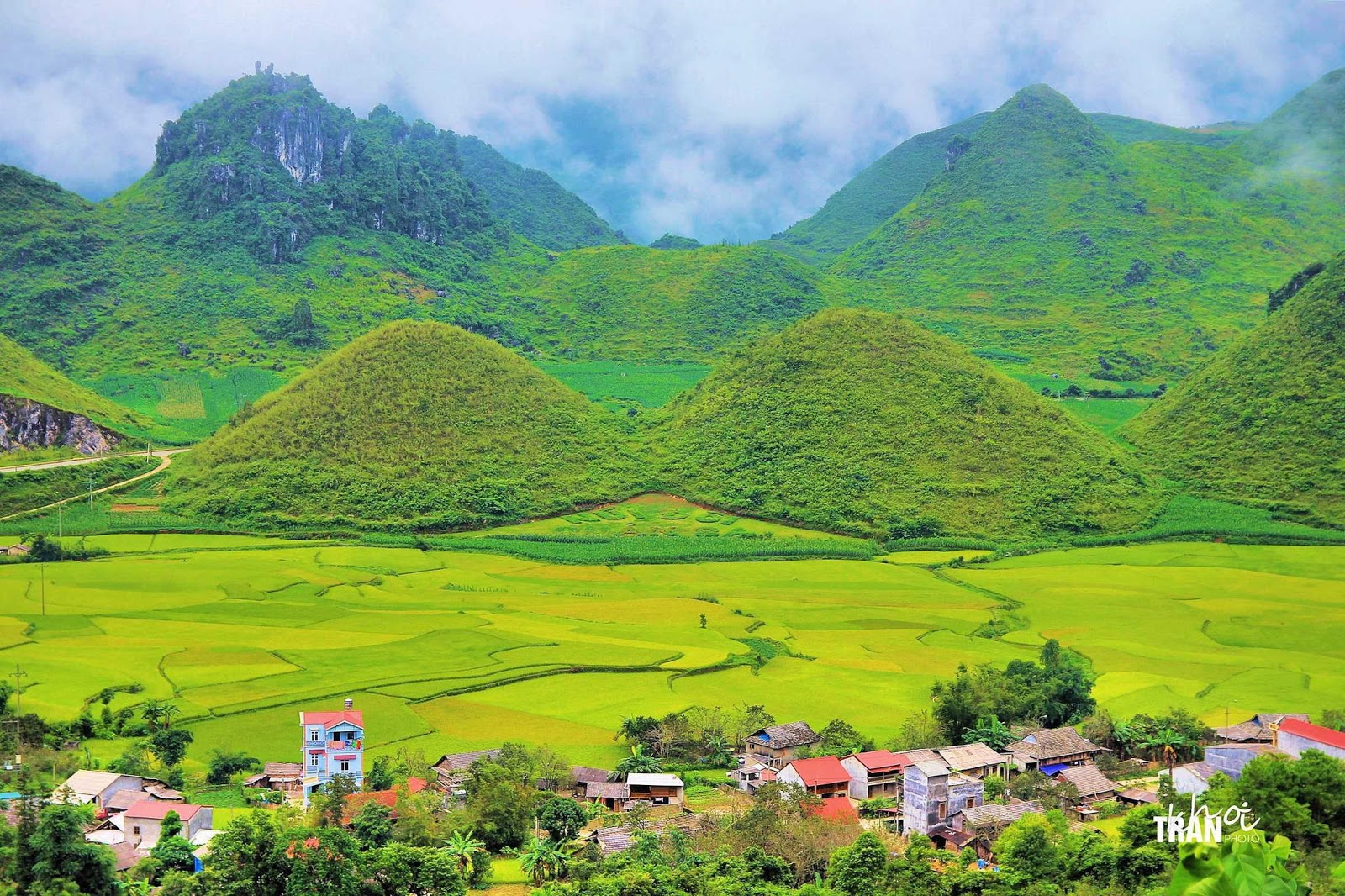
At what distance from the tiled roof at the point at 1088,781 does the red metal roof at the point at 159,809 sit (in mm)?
24983

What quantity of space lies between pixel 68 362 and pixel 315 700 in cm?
9312

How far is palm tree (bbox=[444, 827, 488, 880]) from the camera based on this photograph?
1193 inches

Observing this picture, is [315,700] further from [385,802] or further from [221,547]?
[221,547]

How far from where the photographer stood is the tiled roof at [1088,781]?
3688 cm

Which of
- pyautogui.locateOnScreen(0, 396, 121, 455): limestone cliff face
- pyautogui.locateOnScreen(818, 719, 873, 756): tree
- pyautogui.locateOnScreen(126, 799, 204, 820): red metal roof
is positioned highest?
pyautogui.locateOnScreen(0, 396, 121, 455): limestone cliff face

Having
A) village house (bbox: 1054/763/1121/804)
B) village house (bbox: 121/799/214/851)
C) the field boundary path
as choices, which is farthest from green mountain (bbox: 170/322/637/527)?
village house (bbox: 1054/763/1121/804)

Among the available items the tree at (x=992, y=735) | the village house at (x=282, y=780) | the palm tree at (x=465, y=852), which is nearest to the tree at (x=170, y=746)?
the village house at (x=282, y=780)

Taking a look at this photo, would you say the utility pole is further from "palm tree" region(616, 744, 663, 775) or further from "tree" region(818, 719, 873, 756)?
"tree" region(818, 719, 873, 756)

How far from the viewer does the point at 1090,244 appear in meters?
160

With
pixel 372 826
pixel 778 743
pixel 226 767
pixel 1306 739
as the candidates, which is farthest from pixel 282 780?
pixel 1306 739

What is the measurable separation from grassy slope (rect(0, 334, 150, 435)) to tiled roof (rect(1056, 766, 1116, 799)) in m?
79.2

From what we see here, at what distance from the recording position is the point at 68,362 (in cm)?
12325

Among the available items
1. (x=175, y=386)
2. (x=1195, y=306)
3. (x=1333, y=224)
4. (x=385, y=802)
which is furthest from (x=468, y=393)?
(x=1333, y=224)

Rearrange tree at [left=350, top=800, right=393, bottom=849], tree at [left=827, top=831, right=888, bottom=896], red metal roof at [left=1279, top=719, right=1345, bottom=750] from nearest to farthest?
tree at [left=827, top=831, right=888, bottom=896]
tree at [left=350, top=800, right=393, bottom=849]
red metal roof at [left=1279, top=719, right=1345, bottom=750]
